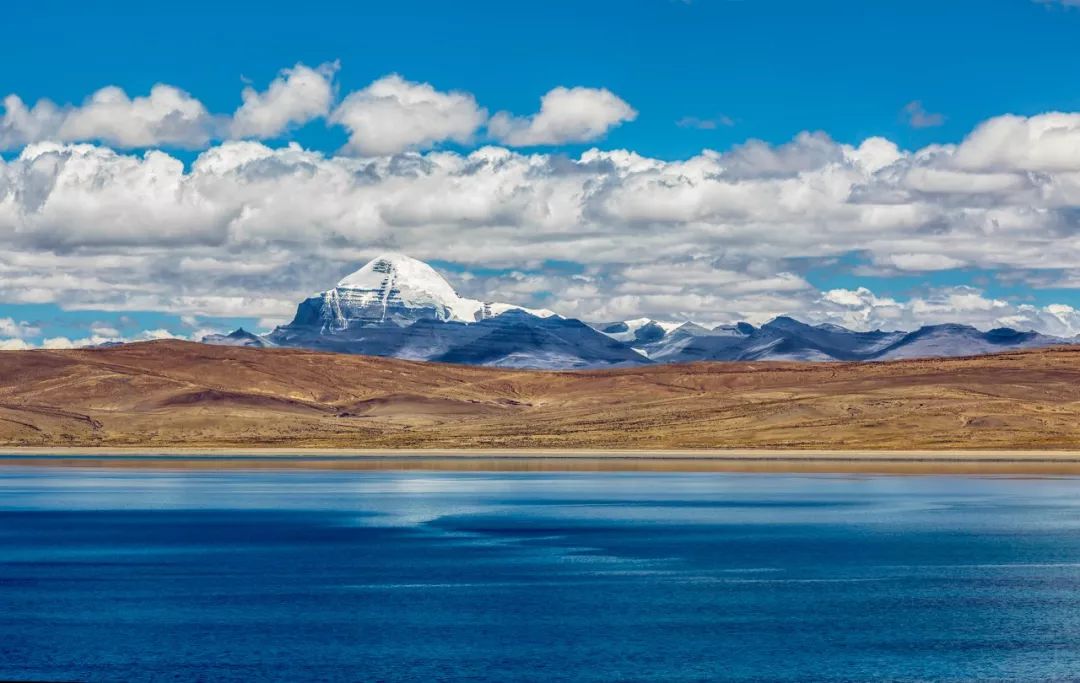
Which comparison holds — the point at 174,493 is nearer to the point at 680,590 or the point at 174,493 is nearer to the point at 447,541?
the point at 447,541

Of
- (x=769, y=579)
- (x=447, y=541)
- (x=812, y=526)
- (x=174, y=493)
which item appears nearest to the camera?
(x=769, y=579)

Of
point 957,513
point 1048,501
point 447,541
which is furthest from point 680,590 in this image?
point 1048,501

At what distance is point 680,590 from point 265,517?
153ft

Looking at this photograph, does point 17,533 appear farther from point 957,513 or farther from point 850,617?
point 957,513

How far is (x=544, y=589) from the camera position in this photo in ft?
214

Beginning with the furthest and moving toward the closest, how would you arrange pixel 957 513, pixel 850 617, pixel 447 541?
pixel 957 513
pixel 447 541
pixel 850 617

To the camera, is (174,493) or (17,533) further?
(174,493)

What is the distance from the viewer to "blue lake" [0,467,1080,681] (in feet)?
159

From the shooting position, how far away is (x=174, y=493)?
13238 centimetres

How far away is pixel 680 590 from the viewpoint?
64938mm

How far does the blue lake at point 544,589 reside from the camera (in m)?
48.3

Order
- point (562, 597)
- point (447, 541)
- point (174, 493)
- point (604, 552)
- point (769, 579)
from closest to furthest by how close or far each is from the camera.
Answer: point (562, 597) < point (769, 579) < point (604, 552) < point (447, 541) < point (174, 493)

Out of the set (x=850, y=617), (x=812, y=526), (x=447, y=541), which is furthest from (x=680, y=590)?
(x=812, y=526)

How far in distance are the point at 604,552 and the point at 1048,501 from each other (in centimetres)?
4835
